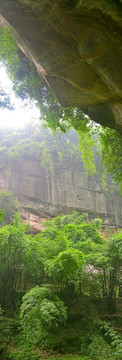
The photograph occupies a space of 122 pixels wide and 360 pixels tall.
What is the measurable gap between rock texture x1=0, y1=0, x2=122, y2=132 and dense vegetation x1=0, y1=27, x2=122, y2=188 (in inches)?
72.8

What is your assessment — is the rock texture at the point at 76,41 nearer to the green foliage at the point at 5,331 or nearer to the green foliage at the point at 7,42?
the green foliage at the point at 7,42

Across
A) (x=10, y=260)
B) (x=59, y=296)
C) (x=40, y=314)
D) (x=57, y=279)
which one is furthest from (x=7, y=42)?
(x=59, y=296)

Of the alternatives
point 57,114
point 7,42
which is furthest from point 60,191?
point 7,42

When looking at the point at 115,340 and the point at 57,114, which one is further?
the point at 57,114

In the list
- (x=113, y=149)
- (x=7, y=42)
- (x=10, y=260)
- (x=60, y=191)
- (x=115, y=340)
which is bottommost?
(x=115, y=340)

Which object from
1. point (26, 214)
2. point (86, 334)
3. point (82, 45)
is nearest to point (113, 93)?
point (82, 45)

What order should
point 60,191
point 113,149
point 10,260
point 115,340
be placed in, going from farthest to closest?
point 60,191
point 10,260
point 113,149
point 115,340

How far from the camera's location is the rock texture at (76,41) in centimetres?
318

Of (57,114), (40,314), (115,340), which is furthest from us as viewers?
(57,114)

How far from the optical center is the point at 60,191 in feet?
75.3

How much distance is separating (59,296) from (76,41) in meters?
6.63

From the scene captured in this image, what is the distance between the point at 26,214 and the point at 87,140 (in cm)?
1277

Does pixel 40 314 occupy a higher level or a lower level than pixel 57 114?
lower

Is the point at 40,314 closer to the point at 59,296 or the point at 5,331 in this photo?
the point at 5,331
